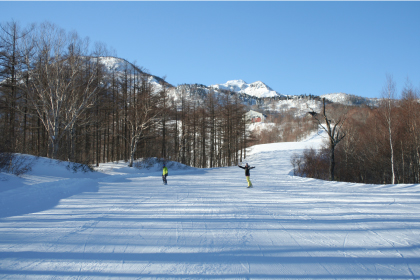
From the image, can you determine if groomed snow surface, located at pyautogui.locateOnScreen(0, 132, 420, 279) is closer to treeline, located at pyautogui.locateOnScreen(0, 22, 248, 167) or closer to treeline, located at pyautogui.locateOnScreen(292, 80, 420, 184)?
treeline, located at pyautogui.locateOnScreen(0, 22, 248, 167)

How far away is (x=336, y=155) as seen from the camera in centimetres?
3941

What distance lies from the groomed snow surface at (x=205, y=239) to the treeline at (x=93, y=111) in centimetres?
1078

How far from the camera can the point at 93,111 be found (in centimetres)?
3158

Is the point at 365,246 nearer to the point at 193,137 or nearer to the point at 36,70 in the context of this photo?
the point at 36,70

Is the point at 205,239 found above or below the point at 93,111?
below

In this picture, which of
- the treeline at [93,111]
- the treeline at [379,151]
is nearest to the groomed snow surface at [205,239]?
the treeline at [93,111]

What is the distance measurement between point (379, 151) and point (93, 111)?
134ft

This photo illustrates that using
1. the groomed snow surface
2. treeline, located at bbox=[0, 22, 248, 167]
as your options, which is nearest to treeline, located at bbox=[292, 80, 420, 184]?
treeline, located at bbox=[0, 22, 248, 167]

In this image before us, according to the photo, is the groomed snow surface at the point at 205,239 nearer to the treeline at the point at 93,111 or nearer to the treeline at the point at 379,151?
the treeline at the point at 93,111

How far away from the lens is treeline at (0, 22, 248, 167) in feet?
68.0

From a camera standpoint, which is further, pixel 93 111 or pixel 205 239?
pixel 93 111

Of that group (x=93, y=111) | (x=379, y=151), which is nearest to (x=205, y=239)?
(x=93, y=111)

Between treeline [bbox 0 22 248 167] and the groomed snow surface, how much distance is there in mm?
10778

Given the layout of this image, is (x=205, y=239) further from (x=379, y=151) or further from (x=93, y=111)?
(x=379, y=151)
